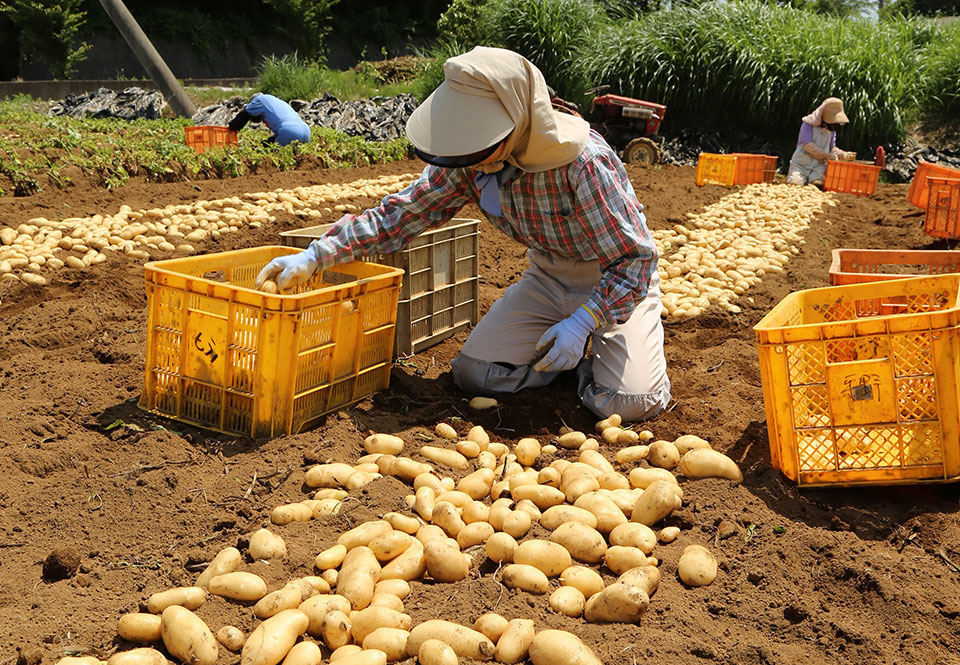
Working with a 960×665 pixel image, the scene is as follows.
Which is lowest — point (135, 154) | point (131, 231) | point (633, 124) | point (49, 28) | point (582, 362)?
point (582, 362)

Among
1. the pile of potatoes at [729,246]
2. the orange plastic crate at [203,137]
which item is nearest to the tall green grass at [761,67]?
the pile of potatoes at [729,246]

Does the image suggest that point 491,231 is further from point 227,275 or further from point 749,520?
point 749,520

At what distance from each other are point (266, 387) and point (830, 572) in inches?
67.5

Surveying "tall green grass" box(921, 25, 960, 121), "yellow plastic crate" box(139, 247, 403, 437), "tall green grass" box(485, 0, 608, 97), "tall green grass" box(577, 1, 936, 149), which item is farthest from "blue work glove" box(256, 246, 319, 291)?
"tall green grass" box(921, 25, 960, 121)

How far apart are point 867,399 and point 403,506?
132 centimetres

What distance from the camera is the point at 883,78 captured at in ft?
46.3

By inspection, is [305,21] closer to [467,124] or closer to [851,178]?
[851,178]

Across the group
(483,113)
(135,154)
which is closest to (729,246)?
(483,113)

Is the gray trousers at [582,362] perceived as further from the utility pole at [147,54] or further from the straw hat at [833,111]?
the utility pole at [147,54]

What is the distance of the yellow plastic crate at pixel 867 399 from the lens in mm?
2332

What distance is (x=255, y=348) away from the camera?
9.09 feet

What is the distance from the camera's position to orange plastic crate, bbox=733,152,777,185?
10.7 meters

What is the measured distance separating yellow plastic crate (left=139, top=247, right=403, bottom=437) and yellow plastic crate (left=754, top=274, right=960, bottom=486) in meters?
1.35

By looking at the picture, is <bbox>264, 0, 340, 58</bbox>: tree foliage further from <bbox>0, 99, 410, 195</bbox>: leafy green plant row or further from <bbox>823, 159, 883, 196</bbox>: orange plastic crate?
<bbox>823, 159, 883, 196</bbox>: orange plastic crate
